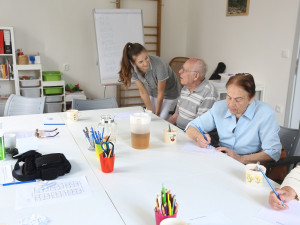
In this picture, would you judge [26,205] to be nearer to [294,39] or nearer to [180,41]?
[294,39]

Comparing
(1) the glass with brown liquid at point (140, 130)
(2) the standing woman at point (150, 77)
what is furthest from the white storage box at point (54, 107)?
(1) the glass with brown liquid at point (140, 130)

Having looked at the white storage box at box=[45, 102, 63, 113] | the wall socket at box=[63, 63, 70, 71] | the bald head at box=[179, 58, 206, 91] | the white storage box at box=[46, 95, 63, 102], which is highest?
the bald head at box=[179, 58, 206, 91]

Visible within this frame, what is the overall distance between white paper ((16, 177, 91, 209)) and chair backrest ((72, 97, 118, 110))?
1628 millimetres

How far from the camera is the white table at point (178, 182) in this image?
3.76ft

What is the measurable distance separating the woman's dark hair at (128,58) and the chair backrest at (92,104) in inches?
11.6

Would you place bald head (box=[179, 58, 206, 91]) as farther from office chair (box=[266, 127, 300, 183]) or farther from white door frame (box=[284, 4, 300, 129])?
white door frame (box=[284, 4, 300, 129])

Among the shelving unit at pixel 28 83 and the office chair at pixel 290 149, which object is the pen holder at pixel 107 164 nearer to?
the office chair at pixel 290 149

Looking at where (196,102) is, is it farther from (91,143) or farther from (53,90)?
(53,90)

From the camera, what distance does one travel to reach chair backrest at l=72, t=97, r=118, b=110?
9.62ft

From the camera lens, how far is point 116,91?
17.8ft

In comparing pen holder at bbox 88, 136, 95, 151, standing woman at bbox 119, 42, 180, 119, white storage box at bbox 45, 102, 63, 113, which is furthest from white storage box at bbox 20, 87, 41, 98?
pen holder at bbox 88, 136, 95, 151

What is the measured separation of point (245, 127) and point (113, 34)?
326 cm

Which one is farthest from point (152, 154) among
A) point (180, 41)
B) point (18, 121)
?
point (180, 41)

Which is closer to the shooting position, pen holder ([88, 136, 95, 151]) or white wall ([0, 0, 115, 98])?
pen holder ([88, 136, 95, 151])
